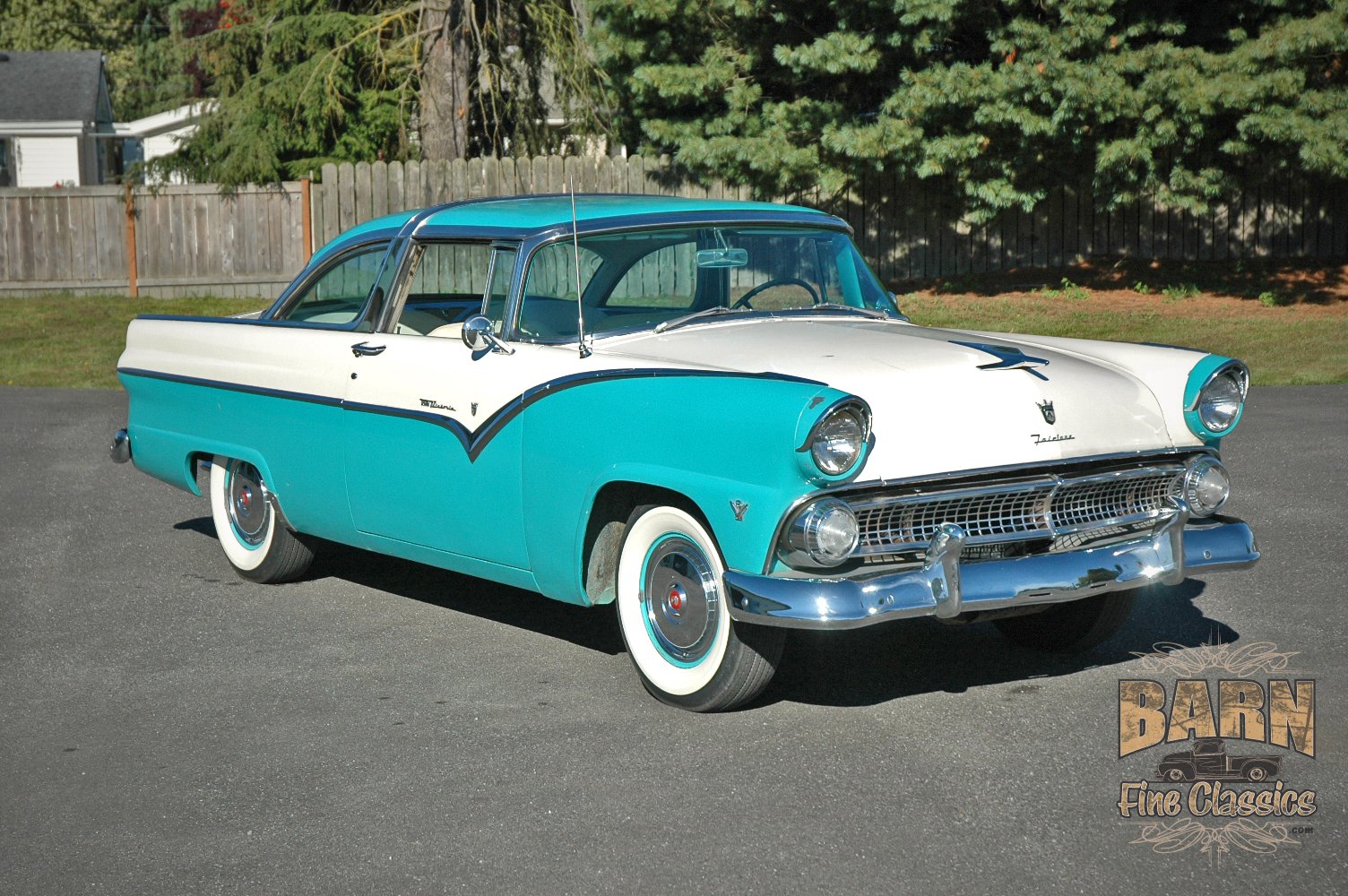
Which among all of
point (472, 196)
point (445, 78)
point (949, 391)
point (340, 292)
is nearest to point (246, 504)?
point (340, 292)

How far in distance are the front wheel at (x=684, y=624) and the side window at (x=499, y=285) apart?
1095 millimetres

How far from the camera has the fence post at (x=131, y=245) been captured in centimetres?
2141

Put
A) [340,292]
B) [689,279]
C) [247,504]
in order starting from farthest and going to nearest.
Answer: [247,504] → [340,292] → [689,279]

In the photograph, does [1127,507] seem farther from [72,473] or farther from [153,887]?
[72,473]

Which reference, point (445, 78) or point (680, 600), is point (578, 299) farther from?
point (445, 78)

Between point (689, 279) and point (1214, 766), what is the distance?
2.66 meters

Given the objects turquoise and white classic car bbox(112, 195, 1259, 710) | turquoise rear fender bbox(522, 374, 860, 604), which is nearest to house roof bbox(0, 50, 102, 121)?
turquoise and white classic car bbox(112, 195, 1259, 710)

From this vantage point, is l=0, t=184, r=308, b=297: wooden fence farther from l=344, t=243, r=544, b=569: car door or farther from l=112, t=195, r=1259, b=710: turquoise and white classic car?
l=344, t=243, r=544, b=569: car door

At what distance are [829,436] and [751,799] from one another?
108cm

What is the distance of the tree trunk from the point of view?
21141 millimetres

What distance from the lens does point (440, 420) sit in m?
5.86

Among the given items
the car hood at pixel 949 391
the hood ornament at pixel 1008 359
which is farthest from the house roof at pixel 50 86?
the hood ornament at pixel 1008 359

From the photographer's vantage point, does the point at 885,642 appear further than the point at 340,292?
No

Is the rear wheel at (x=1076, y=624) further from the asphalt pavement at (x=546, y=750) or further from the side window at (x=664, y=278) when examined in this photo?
the side window at (x=664, y=278)
